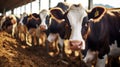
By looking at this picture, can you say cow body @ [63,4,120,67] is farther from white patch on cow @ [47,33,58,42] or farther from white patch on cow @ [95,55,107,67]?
white patch on cow @ [47,33,58,42]

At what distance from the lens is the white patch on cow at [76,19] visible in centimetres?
657

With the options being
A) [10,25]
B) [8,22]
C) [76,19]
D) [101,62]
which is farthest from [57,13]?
[8,22]

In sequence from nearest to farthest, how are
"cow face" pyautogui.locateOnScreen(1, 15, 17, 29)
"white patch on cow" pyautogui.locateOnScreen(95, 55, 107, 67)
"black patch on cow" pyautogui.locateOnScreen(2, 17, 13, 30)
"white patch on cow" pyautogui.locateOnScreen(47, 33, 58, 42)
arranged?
"white patch on cow" pyautogui.locateOnScreen(95, 55, 107, 67)
"white patch on cow" pyautogui.locateOnScreen(47, 33, 58, 42)
"cow face" pyautogui.locateOnScreen(1, 15, 17, 29)
"black patch on cow" pyautogui.locateOnScreen(2, 17, 13, 30)

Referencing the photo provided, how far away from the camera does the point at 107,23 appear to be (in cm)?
691

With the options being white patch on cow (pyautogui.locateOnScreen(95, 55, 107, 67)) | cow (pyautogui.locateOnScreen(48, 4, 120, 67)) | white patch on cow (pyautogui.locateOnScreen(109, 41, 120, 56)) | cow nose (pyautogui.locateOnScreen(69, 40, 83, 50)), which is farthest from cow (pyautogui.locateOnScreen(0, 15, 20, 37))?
cow nose (pyautogui.locateOnScreen(69, 40, 83, 50))

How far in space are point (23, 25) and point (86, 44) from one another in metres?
9.51

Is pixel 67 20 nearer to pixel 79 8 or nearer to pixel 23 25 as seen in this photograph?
pixel 79 8

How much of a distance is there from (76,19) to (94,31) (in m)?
0.49

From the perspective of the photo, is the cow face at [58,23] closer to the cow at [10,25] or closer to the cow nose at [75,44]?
the cow nose at [75,44]

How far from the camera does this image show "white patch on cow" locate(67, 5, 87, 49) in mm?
6570

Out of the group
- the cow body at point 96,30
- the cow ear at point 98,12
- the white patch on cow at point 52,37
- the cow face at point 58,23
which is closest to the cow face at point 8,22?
the white patch on cow at point 52,37

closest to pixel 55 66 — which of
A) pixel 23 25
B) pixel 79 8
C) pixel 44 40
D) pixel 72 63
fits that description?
pixel 72 63

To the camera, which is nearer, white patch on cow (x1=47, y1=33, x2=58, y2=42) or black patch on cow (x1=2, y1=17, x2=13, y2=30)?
white patch on cow (x1=47, y1=33, x2=58, y2=42)

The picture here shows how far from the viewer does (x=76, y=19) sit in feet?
22.6
